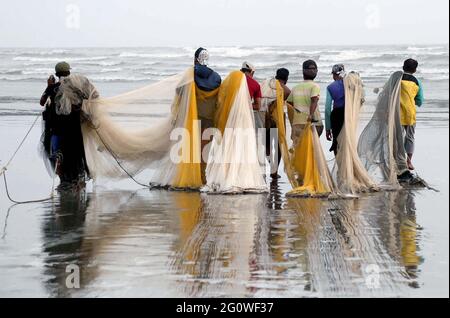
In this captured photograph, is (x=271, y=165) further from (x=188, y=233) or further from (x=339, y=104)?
(x=188, y=233)

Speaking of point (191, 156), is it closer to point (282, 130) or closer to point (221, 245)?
point (282, 130)

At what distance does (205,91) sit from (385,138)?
300 centimetres

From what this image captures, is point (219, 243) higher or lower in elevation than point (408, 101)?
lower

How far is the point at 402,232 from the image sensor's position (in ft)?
35.2

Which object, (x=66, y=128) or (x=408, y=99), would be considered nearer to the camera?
(x=66, y=128)

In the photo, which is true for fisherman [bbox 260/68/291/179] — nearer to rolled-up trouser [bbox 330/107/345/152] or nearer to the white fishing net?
rolled-up trouser [bbox 330/107/345/152]

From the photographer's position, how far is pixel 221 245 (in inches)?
389

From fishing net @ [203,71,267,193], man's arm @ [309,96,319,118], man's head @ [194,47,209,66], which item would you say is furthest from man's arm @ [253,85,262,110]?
man's arm @ [309,96,319,118]

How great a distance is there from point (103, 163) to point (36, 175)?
211cm

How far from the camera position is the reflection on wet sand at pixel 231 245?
8008 millimetres

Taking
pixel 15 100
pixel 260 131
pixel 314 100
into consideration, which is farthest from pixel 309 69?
pixel 15 100

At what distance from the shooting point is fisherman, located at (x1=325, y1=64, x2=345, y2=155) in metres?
14.7

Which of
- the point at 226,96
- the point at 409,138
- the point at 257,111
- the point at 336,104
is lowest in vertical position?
the point at 409,138

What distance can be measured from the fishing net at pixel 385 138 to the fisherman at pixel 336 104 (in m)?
0.69
